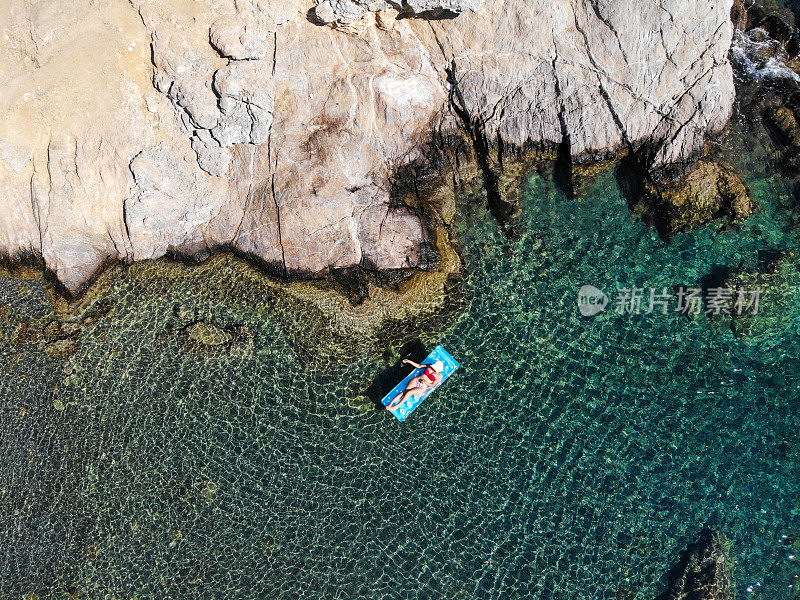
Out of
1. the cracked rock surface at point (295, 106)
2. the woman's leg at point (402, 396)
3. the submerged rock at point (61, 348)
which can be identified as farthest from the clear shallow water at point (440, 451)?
the cracked rock surface at point (295, 106)

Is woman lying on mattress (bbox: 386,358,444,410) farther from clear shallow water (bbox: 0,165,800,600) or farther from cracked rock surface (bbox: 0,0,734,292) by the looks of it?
cracked rock surface (bbox: 0,0,734,292)

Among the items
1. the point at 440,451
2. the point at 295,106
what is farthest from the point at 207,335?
the point at 440,451

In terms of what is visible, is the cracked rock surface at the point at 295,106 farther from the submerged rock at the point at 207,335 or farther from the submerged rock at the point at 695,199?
the submerged rock at the point at 207,335

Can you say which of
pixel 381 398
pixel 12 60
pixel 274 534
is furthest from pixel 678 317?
→ pixel 12 60

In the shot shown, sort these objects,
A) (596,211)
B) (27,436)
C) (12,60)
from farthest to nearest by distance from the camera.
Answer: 1. (596,211)
2. (12,60)
3. (27,436)

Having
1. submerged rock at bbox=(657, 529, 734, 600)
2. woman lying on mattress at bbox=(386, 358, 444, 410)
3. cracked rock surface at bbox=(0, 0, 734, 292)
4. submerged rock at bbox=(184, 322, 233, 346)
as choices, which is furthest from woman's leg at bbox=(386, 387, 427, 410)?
submerged rock at bbox=(657, 529, 734, 600)

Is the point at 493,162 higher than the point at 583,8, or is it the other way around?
the point at 583,8

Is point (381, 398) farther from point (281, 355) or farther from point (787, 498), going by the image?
point (787, 498)
